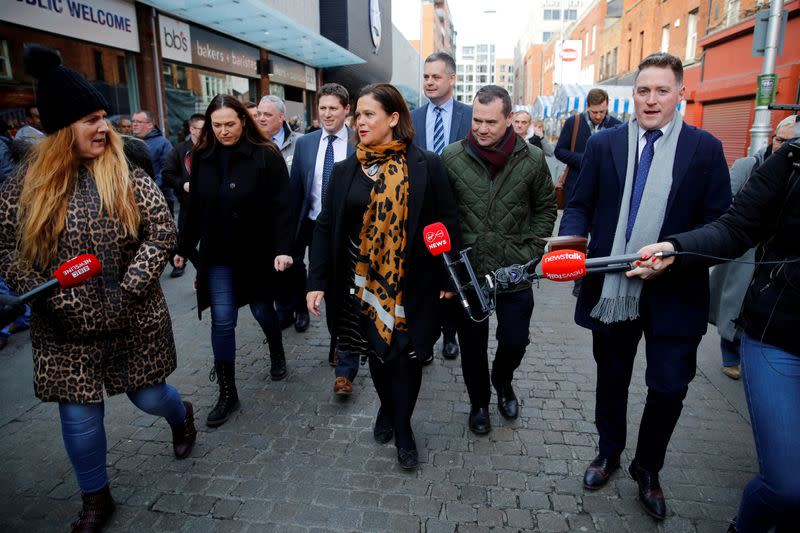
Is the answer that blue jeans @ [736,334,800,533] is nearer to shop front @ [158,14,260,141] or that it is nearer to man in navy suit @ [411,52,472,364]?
man in navy suit @ [411,52,472,364]

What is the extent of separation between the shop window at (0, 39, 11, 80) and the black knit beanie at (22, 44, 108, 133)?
6.57m

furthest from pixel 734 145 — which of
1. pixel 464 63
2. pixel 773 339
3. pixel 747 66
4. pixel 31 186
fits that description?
pixel 464 63

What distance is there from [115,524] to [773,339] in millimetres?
3073

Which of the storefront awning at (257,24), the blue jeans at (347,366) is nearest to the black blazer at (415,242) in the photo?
the blue jeans at (347,366)

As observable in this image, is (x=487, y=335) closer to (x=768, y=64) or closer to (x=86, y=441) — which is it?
(x=86, y=441)

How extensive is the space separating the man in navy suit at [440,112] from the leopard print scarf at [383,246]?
1.65 metres

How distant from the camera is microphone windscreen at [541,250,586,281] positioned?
228 cm

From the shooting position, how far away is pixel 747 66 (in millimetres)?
16516

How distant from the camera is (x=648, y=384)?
2.77m

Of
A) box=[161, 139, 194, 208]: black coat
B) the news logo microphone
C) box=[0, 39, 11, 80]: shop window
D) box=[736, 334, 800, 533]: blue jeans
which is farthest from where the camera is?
box=[0, 39, 11, 80]: shop window

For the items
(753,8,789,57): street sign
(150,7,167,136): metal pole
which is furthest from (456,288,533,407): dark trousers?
(150,7,167,136): metal pole

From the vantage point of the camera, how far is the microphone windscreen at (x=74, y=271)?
88.1 inches

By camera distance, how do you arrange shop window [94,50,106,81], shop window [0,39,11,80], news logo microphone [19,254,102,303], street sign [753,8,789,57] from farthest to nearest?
shop window [94,50,106,81], street sign [753,8,789,57], shop window [0,39,11,80], news logo microphone [19,254,102,303]

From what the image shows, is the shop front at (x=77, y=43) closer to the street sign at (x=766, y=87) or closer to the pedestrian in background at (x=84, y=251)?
the pedestrian in background at (x=84, y=251)
